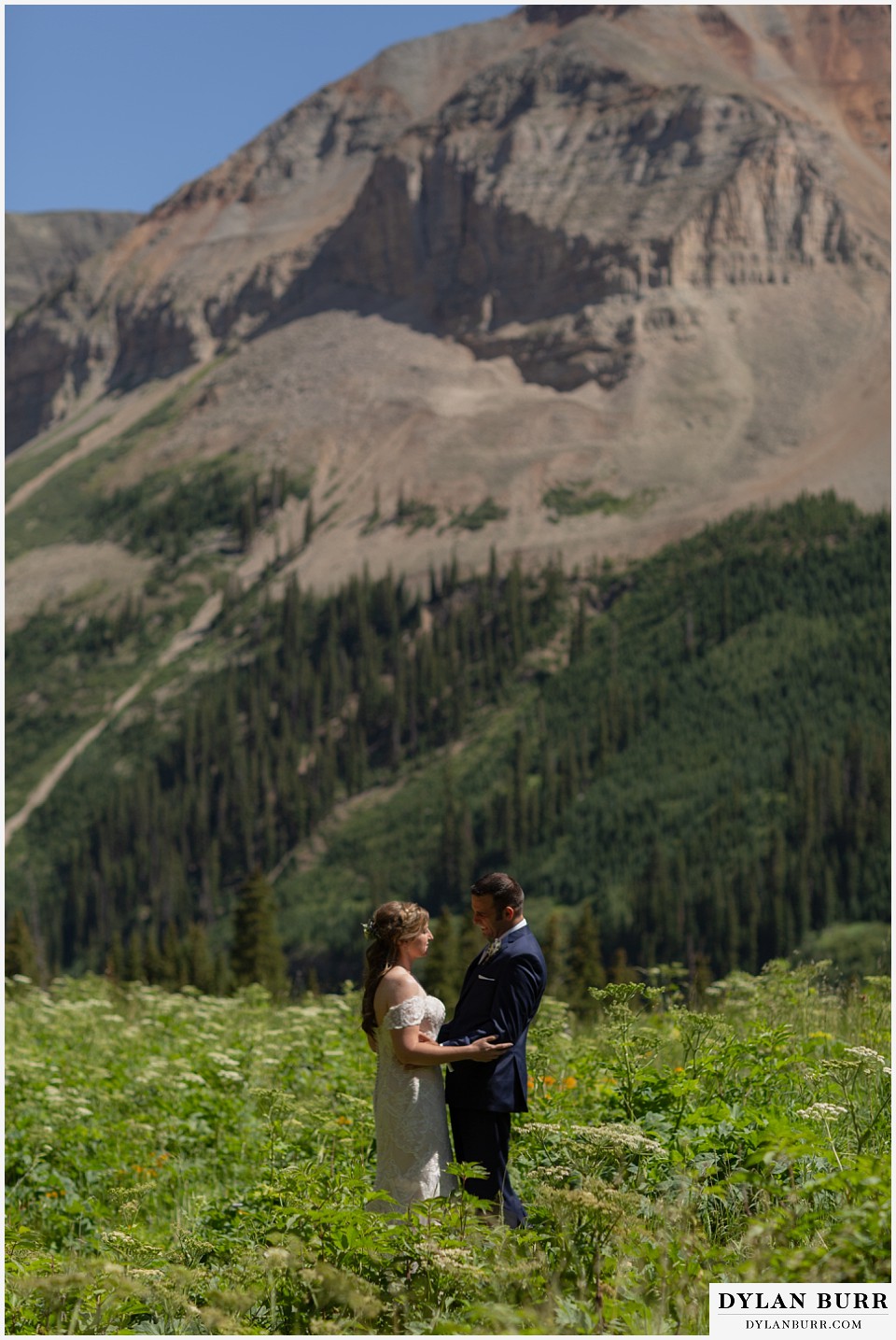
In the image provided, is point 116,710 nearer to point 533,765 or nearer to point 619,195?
point 533,765

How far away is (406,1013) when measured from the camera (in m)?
6.92

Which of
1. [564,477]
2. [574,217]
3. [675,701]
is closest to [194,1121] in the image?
[675,701]

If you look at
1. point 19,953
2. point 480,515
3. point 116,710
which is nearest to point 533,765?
point 480,515

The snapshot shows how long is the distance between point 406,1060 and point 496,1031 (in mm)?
487

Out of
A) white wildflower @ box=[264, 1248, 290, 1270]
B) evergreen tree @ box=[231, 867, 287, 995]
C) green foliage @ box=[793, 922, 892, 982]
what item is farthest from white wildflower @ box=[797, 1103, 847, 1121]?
green foliage @ box=[793, 922, 892, 982]

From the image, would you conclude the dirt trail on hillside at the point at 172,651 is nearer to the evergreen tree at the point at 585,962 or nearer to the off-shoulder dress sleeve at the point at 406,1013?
the evergreen tree at the point at 585,962

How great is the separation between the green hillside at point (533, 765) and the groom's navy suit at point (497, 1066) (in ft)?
255

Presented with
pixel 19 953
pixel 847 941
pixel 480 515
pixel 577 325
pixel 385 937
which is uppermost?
pixel 577 325

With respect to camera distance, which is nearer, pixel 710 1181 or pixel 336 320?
pixel 710 1181

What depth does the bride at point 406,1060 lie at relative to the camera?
22.6ft

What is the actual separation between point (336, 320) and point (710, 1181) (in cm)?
18221

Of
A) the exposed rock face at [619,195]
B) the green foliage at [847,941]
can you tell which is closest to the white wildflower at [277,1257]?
the green foliage at [847,941]

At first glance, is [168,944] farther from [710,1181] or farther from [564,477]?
[564,477]

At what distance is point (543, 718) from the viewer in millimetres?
114312
